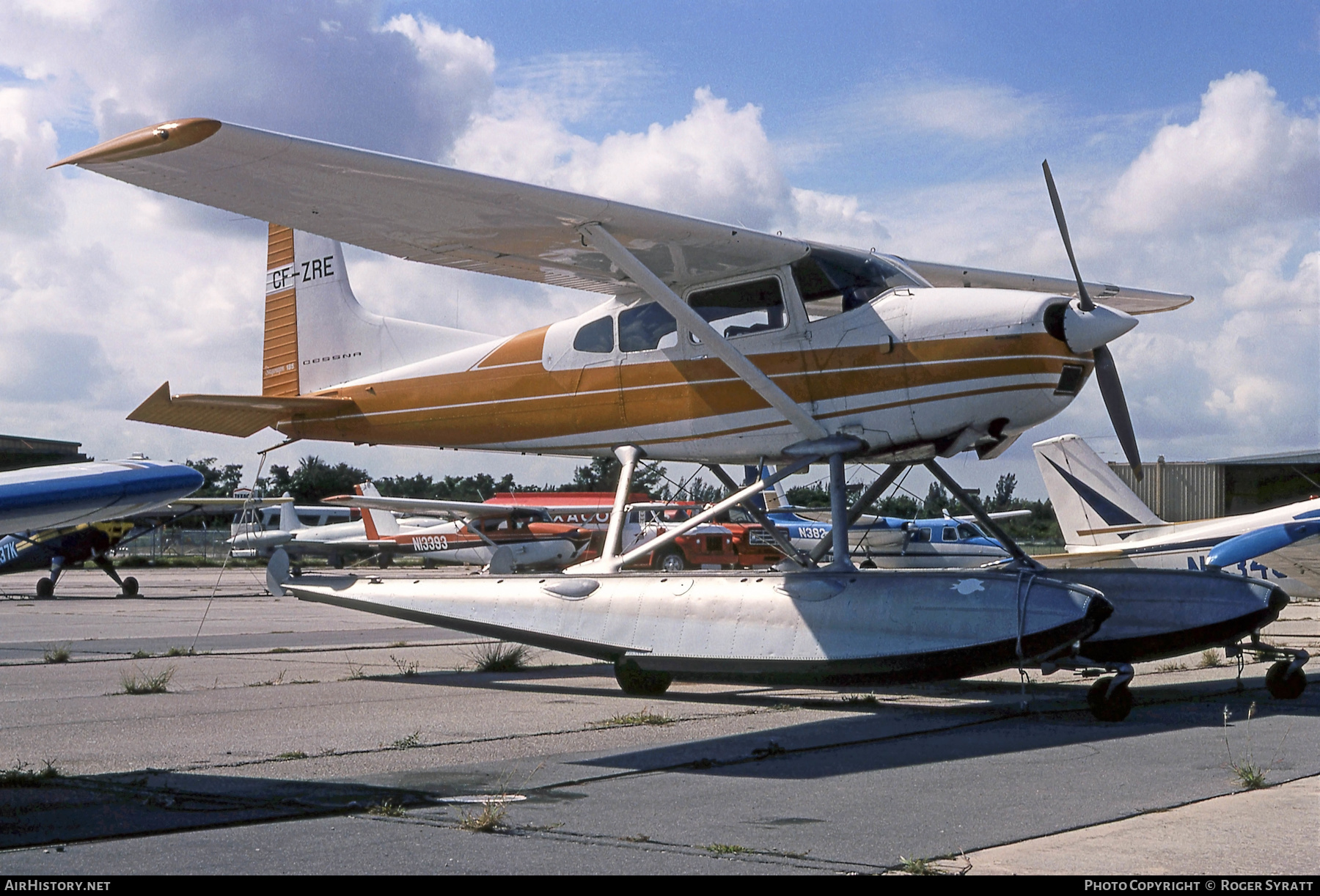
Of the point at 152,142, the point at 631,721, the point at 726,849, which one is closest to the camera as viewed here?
the point at 726,849

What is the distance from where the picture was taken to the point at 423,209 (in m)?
8.89

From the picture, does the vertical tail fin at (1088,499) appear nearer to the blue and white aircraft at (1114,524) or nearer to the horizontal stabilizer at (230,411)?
the blue and white aircraft at (1114,524)

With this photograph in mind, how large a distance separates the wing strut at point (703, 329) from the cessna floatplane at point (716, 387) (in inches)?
0.8

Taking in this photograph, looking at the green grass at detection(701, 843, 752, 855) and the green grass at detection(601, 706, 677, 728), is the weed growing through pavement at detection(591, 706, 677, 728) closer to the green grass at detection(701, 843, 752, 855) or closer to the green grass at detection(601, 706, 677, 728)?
the green grass at detection(601, 706, 677, 728)

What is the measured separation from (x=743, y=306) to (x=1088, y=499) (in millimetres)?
8354

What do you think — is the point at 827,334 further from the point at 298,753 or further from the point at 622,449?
the point at 298,753

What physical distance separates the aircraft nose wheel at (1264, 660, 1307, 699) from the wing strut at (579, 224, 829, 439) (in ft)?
12.7

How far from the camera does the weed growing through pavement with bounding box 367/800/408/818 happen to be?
470cm

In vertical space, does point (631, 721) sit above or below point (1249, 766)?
below

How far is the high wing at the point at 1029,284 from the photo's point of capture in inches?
452

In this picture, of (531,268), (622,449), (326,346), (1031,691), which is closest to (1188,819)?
(1031,691)

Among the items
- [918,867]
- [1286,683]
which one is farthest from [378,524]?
[918,867]

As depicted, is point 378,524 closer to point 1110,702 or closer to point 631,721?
point 631,721

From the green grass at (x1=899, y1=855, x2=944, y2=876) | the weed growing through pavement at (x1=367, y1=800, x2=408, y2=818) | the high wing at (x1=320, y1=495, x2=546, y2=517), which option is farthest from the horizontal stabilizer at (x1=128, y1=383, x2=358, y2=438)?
the high wing at (x1=320, y1=495, x2=546, y2=517)
